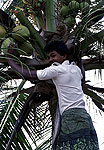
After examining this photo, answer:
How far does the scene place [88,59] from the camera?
7.56ft

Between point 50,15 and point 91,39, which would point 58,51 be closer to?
point 91,39

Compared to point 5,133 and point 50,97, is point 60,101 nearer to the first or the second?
point 50,97

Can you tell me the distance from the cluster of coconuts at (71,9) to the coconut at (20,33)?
30cm

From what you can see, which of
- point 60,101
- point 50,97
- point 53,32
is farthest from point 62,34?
point 60,101

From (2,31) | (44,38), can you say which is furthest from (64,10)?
(2,31)

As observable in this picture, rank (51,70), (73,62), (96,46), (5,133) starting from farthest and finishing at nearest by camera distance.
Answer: (5,133), (96,46), (73,62), (51,70)

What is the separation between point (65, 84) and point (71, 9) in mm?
551

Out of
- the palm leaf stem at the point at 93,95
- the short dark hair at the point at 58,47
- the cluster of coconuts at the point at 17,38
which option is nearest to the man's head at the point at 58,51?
the short dark hair at the point at 58,47

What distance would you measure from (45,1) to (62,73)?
729 millimetres

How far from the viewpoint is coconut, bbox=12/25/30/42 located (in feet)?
6.31

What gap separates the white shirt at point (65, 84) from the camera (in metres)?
1.83

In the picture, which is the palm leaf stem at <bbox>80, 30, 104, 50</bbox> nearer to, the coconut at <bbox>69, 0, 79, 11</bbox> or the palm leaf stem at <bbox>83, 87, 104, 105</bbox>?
the coconut at <bbox>69, 0, 79, 11</bbox>

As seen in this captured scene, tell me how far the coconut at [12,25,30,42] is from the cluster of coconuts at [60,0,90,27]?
299mm

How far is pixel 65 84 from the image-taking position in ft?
6.11
